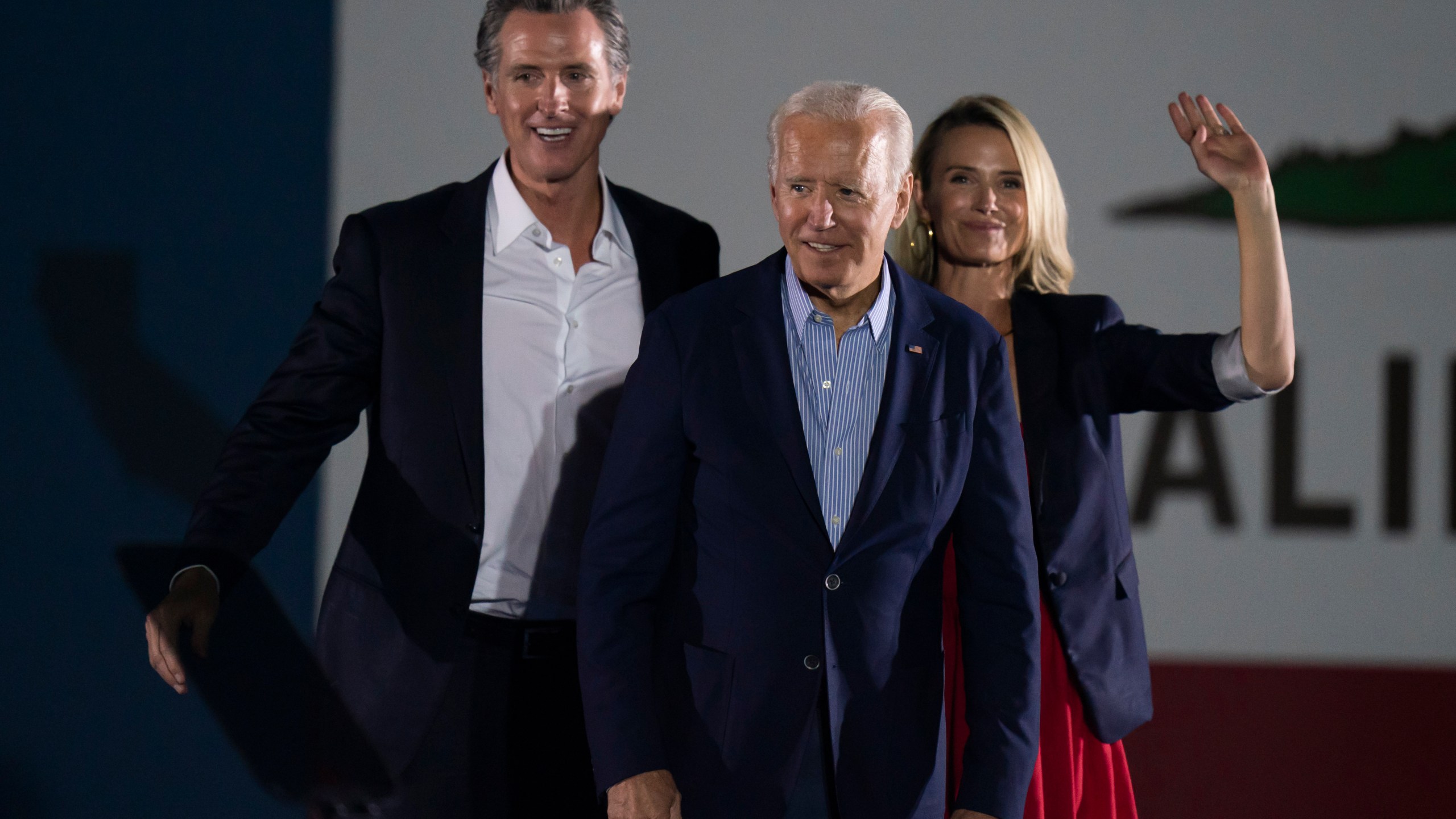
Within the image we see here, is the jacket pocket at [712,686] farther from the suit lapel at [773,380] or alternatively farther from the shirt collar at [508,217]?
the shirt collar at [508,217]

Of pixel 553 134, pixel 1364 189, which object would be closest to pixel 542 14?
pixel 553 134

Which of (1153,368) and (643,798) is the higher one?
(1153,368)

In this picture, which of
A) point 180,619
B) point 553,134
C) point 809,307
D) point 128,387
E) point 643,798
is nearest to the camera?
point 643,798

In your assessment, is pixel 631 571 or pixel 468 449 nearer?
pixel 631 571

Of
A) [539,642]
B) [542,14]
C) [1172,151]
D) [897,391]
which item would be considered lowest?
[539,642]

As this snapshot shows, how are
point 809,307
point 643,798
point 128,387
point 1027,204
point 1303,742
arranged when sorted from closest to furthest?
point 643,798
point 809,307
point 1027,204
point 1303,742
point 128,387

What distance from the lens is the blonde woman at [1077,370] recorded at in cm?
177

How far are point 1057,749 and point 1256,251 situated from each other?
835 mm

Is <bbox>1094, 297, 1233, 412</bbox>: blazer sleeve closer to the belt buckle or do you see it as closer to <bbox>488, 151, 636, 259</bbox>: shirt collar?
<bbox>488, 151, 636, 259</bbox>: shirt collar

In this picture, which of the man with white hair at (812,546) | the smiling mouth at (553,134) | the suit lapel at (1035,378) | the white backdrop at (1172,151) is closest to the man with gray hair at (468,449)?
the smiling mouth at (553,134)

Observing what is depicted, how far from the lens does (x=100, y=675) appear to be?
3111mm

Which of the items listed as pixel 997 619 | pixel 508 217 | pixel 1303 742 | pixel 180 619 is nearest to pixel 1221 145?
pixel 997 619

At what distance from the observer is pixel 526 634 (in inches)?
70.3

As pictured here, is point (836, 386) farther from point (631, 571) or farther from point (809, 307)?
point (631, 571)
